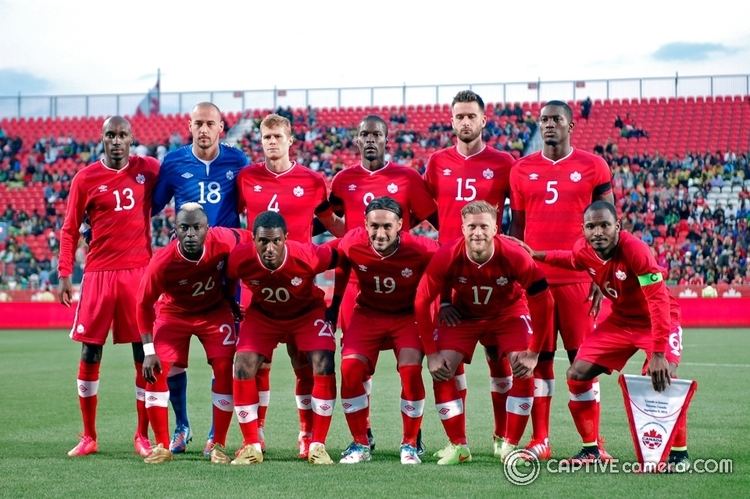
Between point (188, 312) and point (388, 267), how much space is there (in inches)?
61.5

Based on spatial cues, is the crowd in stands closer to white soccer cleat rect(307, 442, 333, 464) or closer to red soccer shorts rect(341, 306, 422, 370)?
red soccer shorts rect(341, 306, 422, 370)

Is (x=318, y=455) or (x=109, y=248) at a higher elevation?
(x=109, y=248)

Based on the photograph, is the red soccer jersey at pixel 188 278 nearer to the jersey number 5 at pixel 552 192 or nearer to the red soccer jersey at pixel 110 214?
the red soccer jersey at pixel 110 214

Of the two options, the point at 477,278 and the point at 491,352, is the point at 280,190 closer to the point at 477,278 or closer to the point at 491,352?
the point at 477,278

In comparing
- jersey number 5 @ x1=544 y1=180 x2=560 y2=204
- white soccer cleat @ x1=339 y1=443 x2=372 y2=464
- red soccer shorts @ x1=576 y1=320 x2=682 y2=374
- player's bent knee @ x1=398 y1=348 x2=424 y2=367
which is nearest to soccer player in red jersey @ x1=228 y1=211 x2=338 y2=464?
white soccer cleat @ x1=339 y1=443 x2=372 y2=464

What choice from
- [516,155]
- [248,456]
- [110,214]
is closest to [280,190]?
[110,214]

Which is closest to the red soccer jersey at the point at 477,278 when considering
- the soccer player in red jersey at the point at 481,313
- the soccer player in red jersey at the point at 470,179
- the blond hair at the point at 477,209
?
the soccer player in red jersey at the point at 481,313

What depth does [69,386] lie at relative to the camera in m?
12.6

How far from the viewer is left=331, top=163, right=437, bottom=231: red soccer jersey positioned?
26.1 ft

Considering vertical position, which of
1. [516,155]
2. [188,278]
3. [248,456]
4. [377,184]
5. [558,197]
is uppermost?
[516,155]

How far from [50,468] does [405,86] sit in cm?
3292

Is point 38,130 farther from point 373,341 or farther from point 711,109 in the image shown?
→ point 373,341

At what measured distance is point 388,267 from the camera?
730 cm

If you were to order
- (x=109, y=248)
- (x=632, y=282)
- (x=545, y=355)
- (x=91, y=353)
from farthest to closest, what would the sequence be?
(x=109, y=248)
(x=91, y=353)
(x=545, y=355)
(x=632, y=282)
